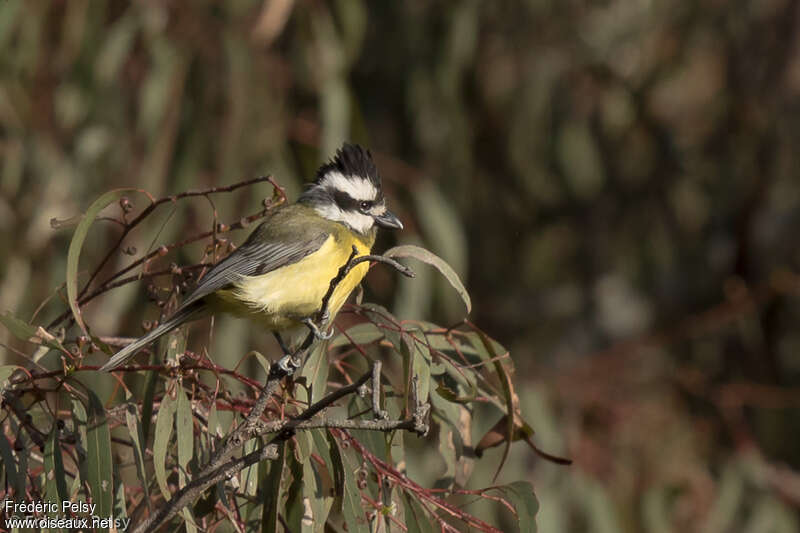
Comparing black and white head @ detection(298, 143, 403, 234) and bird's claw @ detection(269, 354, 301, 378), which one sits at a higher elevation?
black and white head @ detection(298, 143, 403, 234)

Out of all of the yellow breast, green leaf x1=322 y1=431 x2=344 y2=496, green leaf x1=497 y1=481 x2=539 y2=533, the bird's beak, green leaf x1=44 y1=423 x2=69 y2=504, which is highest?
the bird's beak

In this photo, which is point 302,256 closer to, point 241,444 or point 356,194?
point 356,194

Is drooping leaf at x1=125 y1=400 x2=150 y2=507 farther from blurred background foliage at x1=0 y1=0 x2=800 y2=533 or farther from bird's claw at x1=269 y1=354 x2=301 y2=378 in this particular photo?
blurred background foliage at x1=0 y1=0 x2=800 y2=533

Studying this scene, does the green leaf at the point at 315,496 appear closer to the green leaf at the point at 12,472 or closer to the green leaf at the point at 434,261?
the green leaf at the point at 434,261

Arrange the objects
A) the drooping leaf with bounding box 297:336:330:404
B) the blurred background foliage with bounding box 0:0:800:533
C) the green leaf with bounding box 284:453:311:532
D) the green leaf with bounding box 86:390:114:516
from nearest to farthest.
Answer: the green leaf with bounding box 86:390:114:516, the green leaf with bounding box 284:453:311:532, the drooping leaf with bounding box 297:336:330:404, the blurred background foliage with bounding box 0:0:800:533

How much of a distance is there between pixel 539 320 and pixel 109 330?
9.80 feet

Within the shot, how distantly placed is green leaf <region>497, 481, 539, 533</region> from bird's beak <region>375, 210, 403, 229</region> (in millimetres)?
946

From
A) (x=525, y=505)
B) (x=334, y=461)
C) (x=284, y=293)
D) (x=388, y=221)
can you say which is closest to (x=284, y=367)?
(x=334, y=461)

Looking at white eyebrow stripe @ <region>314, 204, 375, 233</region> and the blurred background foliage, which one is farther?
the blurred background foliage

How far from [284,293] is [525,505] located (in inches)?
33.6

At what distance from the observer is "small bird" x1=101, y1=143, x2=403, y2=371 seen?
8.26 ft

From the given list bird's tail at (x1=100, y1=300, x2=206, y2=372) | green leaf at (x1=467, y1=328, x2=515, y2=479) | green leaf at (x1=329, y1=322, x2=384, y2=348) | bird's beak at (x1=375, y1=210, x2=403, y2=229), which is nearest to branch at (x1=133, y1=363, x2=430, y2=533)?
bird's tail at (x1=100, y1=300, x2=206, y2=372)

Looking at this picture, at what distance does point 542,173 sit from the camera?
18.4 feet

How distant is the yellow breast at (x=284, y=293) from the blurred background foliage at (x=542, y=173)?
965 millimetres
